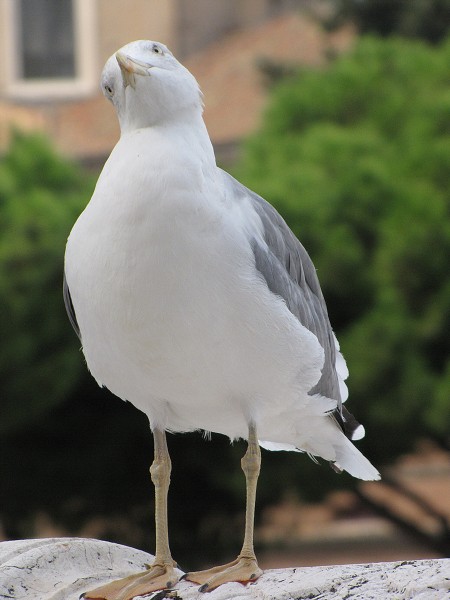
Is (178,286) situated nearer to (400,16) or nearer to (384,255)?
(384,255)

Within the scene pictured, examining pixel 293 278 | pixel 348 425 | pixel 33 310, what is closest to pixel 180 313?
pixel 293 278

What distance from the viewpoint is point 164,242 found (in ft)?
7.71

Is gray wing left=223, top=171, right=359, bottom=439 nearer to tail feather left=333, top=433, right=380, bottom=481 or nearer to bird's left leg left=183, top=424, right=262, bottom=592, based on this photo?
tail feather left=333, top=433, right=380, bottom=481

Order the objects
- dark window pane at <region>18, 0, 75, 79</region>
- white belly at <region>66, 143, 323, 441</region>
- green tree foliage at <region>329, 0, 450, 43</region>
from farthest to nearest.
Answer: dark window pane at <region>18, 0, 75, 79</region> → green tree foliage at <region>329, 0, 450, 43</region> → white belly at <region>66, 143, 323, 441</region>

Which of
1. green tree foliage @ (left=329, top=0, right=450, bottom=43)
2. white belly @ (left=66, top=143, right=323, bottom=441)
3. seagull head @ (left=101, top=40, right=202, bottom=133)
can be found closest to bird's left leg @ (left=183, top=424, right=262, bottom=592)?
white belly @ (left=66, top=143, right=323, bottom=441)

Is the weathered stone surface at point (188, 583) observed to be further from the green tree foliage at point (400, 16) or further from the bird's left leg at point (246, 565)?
the green tree foliage at point (400, 16)

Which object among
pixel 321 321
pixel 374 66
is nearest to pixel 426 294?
pixel 374 66

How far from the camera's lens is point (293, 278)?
2.72 m

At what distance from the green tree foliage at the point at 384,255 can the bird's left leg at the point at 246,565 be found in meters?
2.83

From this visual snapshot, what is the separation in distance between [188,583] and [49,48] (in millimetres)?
11631

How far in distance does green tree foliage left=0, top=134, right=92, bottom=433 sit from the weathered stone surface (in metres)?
2.99

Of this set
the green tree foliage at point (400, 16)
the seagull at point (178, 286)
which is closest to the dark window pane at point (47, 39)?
the green tree foliage at point (400, 16)

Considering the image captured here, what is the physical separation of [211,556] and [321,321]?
14.0 feet

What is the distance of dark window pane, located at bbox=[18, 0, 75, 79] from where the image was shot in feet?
44.6
